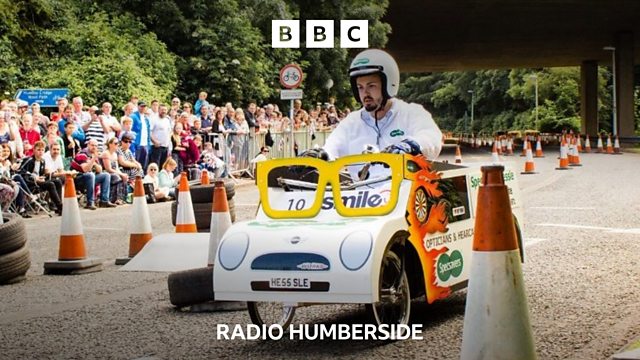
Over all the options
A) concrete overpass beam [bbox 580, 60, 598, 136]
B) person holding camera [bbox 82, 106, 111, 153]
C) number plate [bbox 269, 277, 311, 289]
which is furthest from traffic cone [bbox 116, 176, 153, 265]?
concrete overpass beam [bbox 580, 60, 598, 136]

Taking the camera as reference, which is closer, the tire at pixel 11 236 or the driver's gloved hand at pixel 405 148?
the driver's gloved hand at pixel 405 148

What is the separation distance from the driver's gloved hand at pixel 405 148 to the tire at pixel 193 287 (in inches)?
66.2

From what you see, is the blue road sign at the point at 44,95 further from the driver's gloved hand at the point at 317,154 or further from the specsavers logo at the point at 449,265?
the specsavers logo at the point at 449,265

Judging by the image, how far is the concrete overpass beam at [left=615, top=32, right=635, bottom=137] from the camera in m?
67.3

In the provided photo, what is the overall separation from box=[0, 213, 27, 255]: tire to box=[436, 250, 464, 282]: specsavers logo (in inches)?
183

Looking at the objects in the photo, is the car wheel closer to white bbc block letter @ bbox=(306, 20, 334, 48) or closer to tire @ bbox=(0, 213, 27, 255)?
tire @ bbox=(0, 213, 27, 255)

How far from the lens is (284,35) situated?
39.4m

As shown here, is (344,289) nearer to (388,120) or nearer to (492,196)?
→ (492,196)

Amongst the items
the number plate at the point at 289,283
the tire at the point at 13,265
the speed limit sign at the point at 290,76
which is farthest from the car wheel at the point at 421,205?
the speed limit sign at the point at 290,76

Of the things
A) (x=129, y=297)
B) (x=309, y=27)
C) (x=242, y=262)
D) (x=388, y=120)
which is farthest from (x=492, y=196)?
(x=309, y=27)

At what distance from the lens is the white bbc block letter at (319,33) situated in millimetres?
43312

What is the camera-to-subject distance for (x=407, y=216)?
7172mm

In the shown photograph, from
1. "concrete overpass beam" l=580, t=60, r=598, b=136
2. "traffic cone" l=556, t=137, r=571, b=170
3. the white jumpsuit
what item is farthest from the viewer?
"concrete overpass beam" l=580, t=60, r=598, b=136

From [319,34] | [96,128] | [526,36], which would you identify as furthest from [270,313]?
[526,36]
